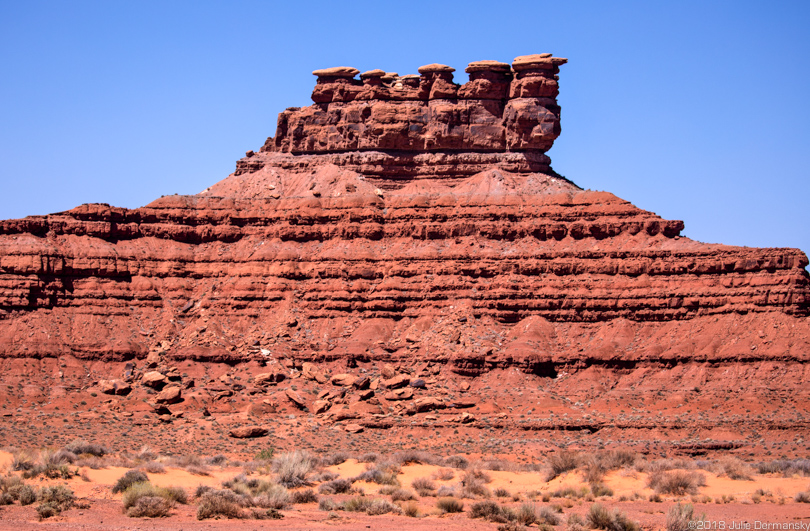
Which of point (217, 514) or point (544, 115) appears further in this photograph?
point (544, 115)

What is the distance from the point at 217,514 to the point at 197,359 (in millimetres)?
35767

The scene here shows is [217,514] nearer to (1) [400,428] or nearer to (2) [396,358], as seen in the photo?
(1) [400,428]

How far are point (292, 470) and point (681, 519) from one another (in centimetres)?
1335

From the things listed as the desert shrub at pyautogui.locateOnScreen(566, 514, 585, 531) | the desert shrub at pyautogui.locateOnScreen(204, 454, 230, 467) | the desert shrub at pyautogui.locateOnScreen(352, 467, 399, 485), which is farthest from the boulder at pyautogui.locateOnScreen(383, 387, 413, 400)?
the desert shrub at pyautogui.locateOnScreen(566, 514, 585, 531)

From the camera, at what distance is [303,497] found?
2864cm

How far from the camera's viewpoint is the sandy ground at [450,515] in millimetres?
24594

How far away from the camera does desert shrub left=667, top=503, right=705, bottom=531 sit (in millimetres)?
23688

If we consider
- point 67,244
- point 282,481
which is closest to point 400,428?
point 282,481

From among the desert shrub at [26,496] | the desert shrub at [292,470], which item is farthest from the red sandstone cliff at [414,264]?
the desert shrub at [26,496]

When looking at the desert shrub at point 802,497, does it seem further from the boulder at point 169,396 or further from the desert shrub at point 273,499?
the boulder at point 169,396

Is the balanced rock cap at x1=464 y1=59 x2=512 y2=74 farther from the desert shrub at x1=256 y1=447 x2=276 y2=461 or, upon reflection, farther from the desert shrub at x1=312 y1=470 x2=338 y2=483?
the desert shrub at x1=312 y1=470 x2=338 y2=483

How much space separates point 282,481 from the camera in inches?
1253

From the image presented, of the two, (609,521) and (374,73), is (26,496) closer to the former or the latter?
(609,521)

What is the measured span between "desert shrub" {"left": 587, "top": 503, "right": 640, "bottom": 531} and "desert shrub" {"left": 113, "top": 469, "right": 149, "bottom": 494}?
1268 centimetres
